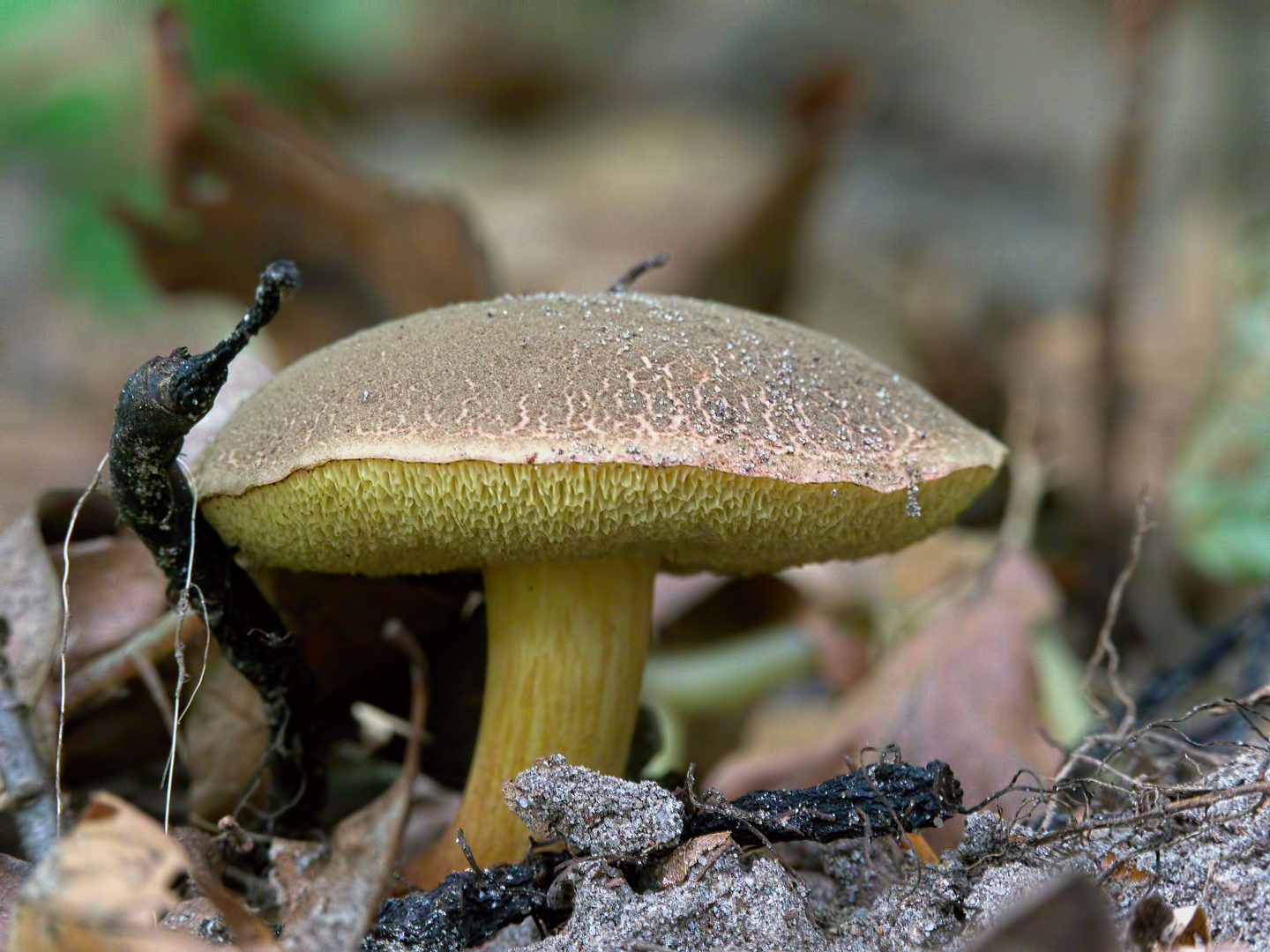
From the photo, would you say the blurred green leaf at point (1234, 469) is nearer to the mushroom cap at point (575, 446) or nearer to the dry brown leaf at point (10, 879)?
the mushroom cap at point (575, 446)

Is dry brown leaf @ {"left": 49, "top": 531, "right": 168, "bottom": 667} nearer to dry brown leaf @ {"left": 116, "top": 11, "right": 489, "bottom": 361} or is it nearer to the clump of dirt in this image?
the clump of dirt

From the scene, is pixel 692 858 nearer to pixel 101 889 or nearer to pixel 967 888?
pixel 967 888

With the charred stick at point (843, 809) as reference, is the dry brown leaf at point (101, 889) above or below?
above

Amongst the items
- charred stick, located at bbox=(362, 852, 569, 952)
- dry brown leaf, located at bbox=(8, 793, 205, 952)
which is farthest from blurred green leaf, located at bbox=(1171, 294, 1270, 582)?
dry brown leaf, located at bbox=(8, 793, 205, 952)

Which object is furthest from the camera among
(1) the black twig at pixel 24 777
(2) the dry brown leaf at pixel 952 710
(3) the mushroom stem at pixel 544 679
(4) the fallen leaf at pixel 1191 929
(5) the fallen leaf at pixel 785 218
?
(5) the fallen leaf at pixel 785 218

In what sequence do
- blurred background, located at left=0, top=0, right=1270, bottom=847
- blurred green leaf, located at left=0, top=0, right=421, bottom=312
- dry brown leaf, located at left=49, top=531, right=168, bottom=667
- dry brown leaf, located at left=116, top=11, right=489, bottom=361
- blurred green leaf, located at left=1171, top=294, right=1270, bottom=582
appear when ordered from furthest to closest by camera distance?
blurred green leaf, located at left=0, top=0, right=421, bottom=312, dry brown leaf, located at left=116, top=11, right=489, bottom=361, blurred green leaf, located at left=1171, top=294, right=1270, bottom=582, blurred background, located at left=0, top=0, right=1270, bottom=847, dry brown leaf, located at left=49, top=531, right=168, bottom=667

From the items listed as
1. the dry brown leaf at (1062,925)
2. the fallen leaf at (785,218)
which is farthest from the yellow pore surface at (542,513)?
the fallen leaf at (785,218)

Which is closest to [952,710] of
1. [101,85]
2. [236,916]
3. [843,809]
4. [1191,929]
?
[843,809]
